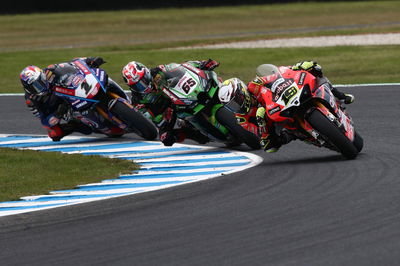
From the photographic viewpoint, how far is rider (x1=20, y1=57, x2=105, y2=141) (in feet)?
40.5

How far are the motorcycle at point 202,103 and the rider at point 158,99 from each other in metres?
0.13

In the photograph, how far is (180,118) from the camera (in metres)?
11.2

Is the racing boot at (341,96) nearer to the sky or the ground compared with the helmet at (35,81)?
nearer to the sky

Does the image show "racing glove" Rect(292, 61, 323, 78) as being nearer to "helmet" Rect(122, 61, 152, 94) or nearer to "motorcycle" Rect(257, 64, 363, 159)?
"motorcycle" Rect(257, 64, 363, 159)

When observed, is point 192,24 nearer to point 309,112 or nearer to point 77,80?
point 77,80

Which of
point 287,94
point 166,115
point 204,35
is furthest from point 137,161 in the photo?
point 204,35

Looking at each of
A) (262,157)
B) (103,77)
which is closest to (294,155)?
(262,157)

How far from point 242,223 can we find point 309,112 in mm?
2767

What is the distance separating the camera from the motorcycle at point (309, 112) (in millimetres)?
9461

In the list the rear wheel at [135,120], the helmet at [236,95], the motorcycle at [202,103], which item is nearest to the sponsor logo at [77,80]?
the rear wheel at [135,120]

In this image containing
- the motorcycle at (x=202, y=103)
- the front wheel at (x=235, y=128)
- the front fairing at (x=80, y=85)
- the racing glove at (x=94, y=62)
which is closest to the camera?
the front wheel at (x=235, y=128)

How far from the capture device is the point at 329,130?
941cm

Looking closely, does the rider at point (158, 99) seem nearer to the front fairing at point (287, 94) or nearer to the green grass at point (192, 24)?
the front fairing at point (287, 94)

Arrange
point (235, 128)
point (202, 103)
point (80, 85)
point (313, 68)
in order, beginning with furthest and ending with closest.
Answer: point (80, 85) < point (202, 103) < point (235, 128) < point (313, 68)
